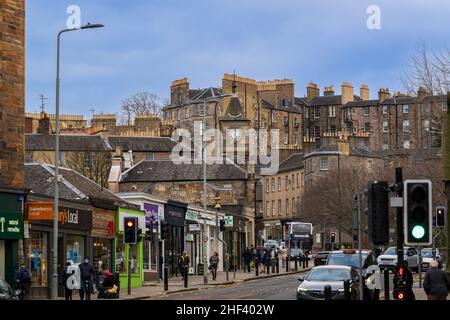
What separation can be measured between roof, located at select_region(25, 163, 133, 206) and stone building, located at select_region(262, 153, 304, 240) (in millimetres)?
79932

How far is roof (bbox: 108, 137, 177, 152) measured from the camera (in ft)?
430

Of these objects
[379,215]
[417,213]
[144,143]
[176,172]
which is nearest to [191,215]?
[176,172]

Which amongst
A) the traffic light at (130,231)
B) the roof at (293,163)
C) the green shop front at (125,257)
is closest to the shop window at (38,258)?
the traffic light at (130,231)

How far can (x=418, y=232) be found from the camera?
18.0 metres

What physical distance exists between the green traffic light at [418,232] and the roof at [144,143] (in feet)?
370

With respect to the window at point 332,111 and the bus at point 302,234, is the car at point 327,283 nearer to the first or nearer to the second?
the bus at point 302,234

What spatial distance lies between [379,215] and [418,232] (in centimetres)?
233

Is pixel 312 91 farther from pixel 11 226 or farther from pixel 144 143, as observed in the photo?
pixel 11 226

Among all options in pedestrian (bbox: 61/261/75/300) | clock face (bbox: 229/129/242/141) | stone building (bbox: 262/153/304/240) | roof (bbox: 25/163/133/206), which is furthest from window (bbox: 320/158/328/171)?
pedestrian (bbox: 61/261/75/300)

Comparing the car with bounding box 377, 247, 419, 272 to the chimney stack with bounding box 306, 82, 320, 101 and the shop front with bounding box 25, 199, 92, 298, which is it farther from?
the chimney stack with bounding box 306, 82, 320, 101

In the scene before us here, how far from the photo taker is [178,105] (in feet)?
573

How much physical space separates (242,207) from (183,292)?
149 ft
